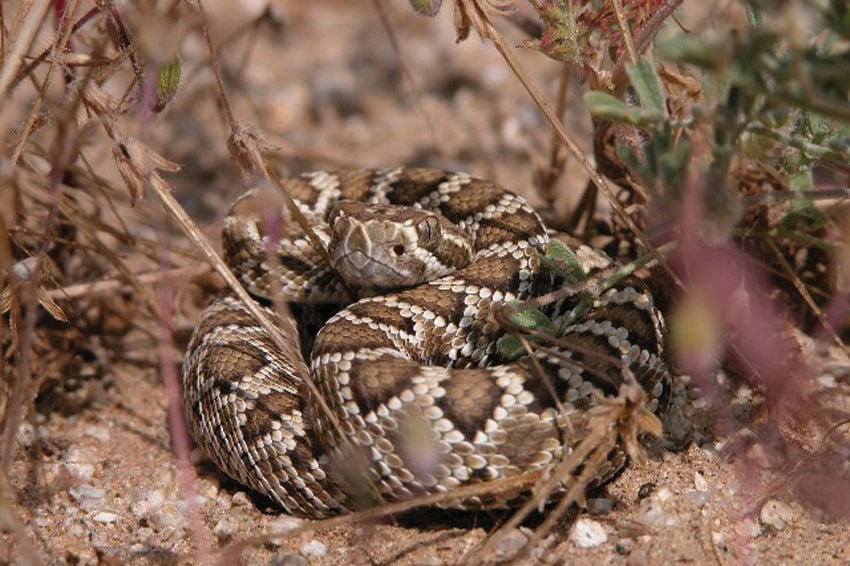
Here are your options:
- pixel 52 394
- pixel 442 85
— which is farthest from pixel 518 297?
pixel 442 85

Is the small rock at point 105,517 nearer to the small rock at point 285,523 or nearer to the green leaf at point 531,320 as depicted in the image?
the small rock at point 285,523

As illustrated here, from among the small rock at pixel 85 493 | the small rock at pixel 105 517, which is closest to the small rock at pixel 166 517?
the small rock at pixel 105 517

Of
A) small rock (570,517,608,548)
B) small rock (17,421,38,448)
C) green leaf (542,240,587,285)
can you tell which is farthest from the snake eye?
small rock (17,421,38,448)

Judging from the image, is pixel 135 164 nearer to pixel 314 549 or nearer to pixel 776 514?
pixel 314 549

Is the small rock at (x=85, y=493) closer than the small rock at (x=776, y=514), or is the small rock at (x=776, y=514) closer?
the small rock at (x=776, y=514)

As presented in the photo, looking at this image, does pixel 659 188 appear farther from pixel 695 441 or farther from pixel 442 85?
pixel 442 85
